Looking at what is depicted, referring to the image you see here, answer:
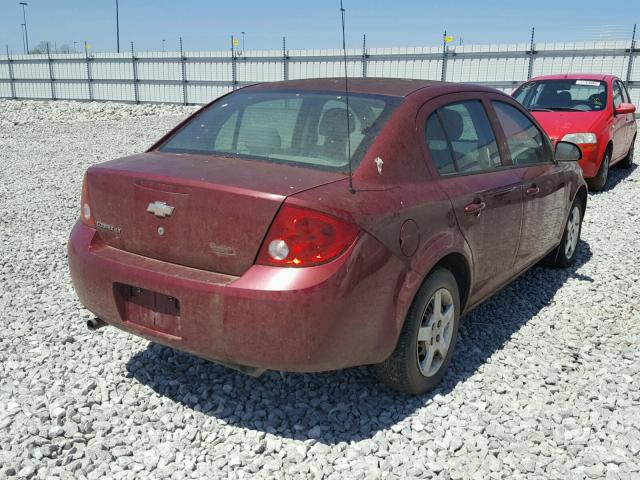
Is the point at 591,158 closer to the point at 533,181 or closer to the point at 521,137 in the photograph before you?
the point at 521,137

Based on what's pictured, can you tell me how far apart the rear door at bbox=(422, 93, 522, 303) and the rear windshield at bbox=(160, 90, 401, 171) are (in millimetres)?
362

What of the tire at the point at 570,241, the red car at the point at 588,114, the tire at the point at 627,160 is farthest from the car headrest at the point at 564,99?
the tire at the point at 570,241

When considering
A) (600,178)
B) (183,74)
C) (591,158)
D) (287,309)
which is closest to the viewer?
(287,309)

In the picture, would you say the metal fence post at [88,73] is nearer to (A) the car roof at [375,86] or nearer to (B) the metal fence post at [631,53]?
(B) the metal fence post at [631,53]

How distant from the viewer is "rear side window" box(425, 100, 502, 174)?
10.5ft

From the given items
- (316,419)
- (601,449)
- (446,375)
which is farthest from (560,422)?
(316,419)

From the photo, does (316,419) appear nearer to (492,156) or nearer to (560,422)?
(560,422)

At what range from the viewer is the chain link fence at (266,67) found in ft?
61.2

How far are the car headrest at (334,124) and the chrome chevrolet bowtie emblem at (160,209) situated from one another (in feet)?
2.81

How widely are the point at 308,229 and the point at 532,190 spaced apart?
2.18 meters

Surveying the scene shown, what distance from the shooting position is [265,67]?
76.3 feet

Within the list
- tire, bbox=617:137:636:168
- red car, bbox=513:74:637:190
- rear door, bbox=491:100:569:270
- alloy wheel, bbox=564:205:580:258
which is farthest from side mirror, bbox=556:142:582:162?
tire, bbox=617:137:636:168

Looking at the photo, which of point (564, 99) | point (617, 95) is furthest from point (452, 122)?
point (617, 95)

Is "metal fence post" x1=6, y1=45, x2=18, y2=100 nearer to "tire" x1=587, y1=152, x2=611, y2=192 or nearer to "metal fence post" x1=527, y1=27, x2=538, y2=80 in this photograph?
"metal fence post" x1=527, y1=27, x2=538, y2=80
